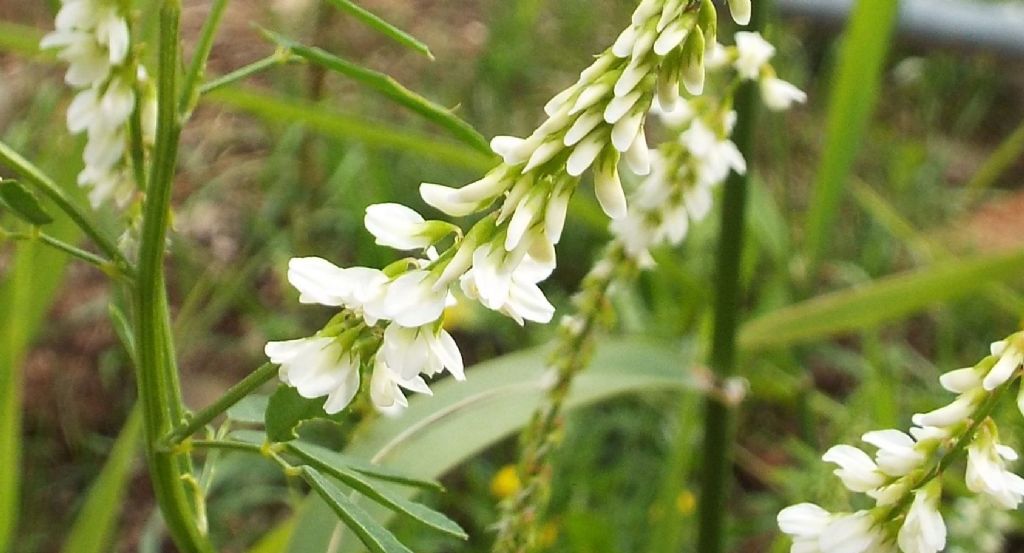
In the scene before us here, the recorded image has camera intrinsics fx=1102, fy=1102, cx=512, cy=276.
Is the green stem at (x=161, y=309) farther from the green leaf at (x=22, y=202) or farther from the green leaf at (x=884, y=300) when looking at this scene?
the green leaf at (x=884, y=300)

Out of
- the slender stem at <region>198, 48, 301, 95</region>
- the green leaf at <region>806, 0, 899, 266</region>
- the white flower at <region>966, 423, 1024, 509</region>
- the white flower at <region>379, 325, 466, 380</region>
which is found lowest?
the white flower at <region>966, 423, 1024, 509</region>

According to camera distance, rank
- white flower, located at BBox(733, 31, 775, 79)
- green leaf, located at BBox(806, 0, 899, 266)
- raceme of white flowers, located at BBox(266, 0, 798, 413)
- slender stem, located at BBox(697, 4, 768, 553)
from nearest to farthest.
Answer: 1. raceme of white flowers, located at BBox(266, 0, 798, 413)
2. white flower, located at BBox(733, 31, 775, 79)
3. slender stem, located at BBox(697, 4, 768, 553)
4. green leaf, located at BBox(806, 0, 899, 266)

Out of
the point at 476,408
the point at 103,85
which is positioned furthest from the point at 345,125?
the point at 103,85

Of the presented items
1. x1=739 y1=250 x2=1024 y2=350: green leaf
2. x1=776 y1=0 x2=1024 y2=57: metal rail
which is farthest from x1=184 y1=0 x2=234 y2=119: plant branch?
x1=776 y1=0 x2=1024 y2=57: metal rail

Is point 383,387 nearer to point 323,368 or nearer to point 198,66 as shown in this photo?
point 323,368

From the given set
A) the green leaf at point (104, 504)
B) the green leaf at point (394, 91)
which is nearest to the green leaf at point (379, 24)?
the green leaf at point (394, 91)

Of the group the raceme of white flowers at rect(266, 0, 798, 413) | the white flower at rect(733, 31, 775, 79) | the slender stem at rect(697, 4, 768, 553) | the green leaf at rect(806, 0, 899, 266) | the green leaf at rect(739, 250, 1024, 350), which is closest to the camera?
the raceme of white flowers at rect(266, 0, 798, 413)

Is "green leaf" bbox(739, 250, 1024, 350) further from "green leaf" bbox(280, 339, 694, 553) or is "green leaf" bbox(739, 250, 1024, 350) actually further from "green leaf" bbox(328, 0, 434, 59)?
"green leaf" bbox(328, 0, 434, 59)

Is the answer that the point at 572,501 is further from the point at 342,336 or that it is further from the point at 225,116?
the point at 225,116
